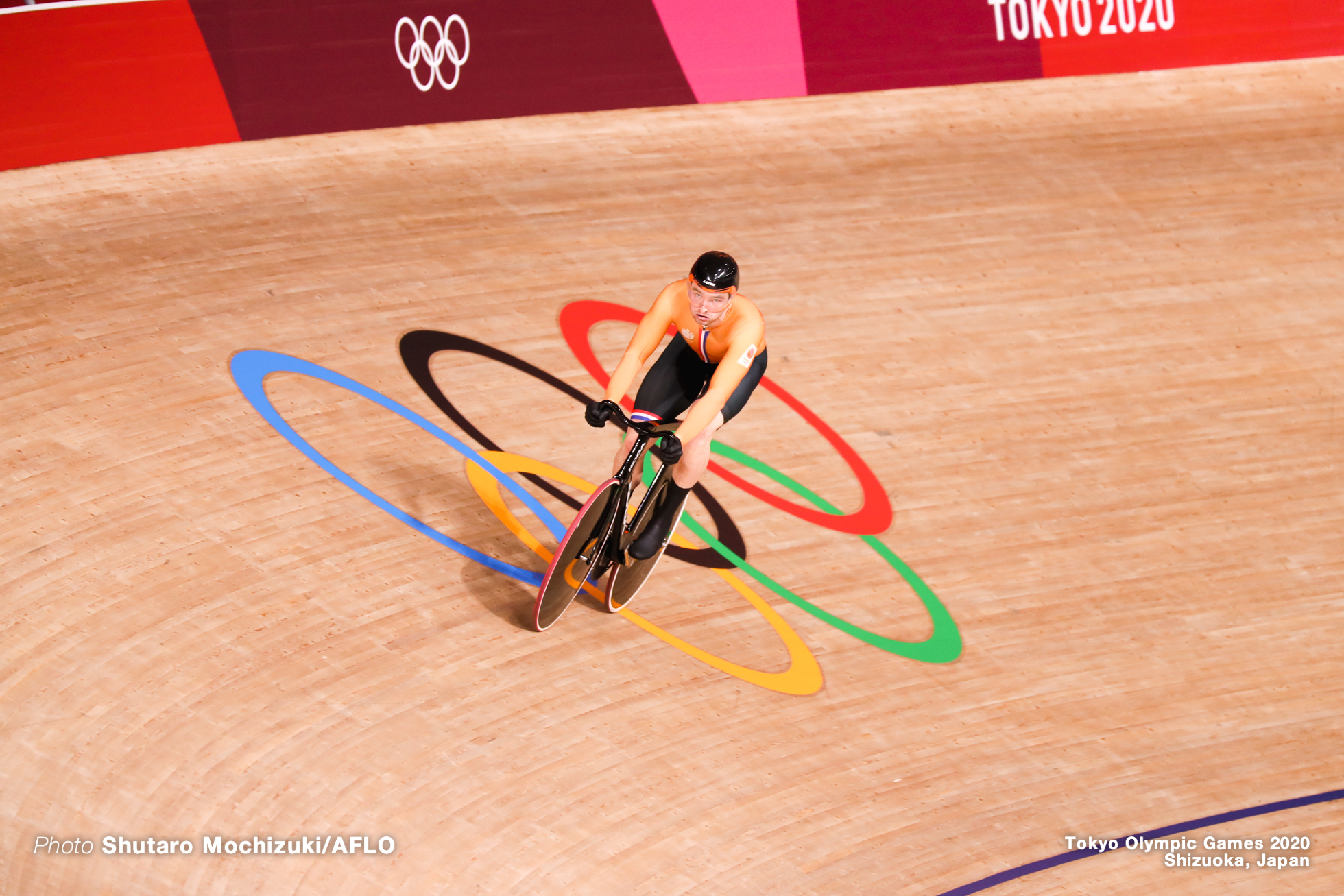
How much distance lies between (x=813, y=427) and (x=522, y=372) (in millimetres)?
1510

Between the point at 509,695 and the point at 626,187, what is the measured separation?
3.85m

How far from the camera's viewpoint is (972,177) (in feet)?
23.4

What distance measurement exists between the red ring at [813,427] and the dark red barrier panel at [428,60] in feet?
6.20

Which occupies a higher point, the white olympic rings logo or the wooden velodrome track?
the white olympic rings logo

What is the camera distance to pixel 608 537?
146 inches

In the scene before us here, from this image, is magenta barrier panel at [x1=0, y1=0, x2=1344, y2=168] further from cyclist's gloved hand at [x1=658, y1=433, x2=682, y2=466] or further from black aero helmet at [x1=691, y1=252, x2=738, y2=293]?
cyclist's gloved hand at [x1=658, y1=433, x2=682, y2=466]

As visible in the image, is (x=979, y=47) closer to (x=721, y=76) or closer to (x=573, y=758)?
(x=721, y=76)

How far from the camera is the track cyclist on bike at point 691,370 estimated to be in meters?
3.29

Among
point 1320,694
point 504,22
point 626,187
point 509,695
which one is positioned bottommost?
point 1320,694

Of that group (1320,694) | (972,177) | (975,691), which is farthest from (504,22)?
(1320,694)

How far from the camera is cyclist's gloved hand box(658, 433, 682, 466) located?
321 centimetres

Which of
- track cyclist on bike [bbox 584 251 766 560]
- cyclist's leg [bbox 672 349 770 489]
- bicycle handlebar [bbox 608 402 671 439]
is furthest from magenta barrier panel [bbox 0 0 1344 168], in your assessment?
bicycle handlebar [bbox 608 402 671 439]

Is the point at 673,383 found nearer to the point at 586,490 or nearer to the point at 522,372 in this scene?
the point at 586,490

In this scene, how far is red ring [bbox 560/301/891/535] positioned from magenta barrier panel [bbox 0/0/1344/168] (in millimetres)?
1886
